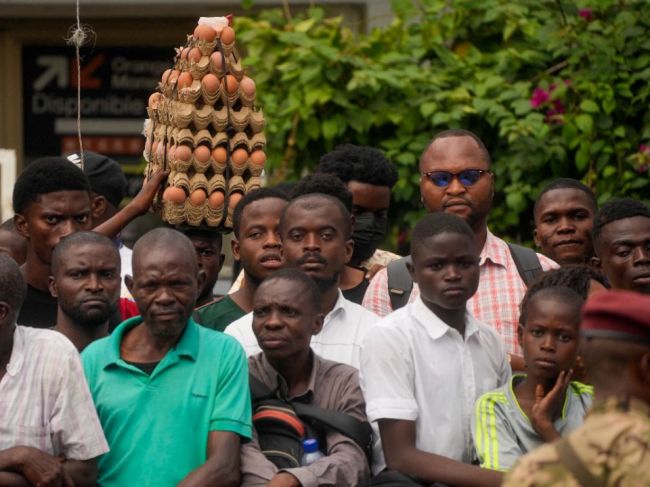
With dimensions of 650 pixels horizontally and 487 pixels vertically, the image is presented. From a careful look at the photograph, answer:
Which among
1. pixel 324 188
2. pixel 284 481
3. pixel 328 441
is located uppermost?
pixel 324 188

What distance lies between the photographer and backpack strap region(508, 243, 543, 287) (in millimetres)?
6758

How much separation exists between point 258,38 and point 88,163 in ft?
7.91

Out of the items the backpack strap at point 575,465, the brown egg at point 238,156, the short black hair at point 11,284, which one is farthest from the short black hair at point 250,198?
→ the backpack strap at point 575,465

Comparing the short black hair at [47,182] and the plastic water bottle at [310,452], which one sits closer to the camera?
the plastic water bottle at [310,452]

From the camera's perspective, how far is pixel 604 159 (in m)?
9.25

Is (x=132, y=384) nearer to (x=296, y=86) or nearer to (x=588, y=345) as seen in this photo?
(x=588, y=345)

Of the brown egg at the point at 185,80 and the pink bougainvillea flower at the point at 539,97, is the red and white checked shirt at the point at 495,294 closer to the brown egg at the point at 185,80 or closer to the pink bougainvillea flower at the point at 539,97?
the brown egg at the point at 185,80

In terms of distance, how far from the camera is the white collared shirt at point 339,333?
254 inches

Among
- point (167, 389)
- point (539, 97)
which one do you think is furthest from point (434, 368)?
point (539, 97)

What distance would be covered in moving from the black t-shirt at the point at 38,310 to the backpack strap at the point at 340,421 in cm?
131

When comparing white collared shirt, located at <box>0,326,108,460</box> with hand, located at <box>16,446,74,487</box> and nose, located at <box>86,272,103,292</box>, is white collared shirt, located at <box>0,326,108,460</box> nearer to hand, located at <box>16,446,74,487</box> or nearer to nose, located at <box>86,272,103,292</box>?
hand, located at <box>16,446,74,487</box>

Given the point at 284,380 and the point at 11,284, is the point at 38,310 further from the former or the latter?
the point at 284,380

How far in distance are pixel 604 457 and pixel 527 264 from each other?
10.4 feet

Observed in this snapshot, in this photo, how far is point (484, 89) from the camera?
373 inches
